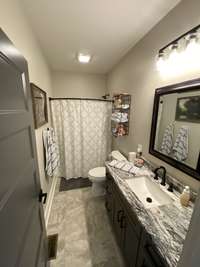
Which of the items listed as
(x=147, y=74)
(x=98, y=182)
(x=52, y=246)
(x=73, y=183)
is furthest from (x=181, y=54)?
(x=73, y=183)

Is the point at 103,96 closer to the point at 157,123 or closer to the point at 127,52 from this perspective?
the point at 127,52

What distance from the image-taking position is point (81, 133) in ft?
8.80

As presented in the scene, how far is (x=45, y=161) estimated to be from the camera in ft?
6.15

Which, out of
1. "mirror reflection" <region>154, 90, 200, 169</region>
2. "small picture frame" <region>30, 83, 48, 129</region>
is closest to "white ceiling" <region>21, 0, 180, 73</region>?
"small picture frame" <region>30, 83, 48, 129</region>

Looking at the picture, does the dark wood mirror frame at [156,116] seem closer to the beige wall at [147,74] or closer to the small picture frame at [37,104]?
the beige wall at [147,74]

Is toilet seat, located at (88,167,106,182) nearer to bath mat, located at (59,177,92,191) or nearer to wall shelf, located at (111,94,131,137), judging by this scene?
bath mat, located at (59,177,92,191)

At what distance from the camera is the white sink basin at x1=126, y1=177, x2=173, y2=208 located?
120 cm

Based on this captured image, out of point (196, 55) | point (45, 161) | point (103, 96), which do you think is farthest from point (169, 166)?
point (103, 96)

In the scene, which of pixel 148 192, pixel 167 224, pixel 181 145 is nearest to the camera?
pixel 167 224

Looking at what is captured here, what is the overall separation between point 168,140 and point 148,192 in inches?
24.4

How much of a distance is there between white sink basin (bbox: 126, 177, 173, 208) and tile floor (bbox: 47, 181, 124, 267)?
0.75 metres

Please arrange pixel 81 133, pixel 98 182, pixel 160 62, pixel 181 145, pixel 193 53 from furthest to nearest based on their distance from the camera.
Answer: pixel 81 133 → pixel 98 182 → pixel 160 62 → pixel 181 145 → pixel 193 53

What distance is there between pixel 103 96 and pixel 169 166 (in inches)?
91.6

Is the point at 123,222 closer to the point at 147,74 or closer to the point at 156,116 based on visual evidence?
the point at 156,116
